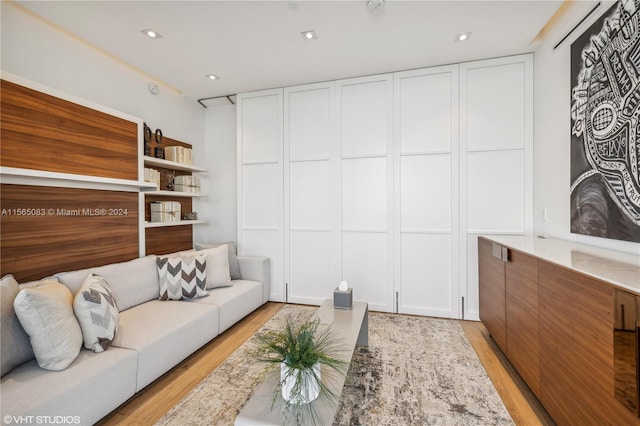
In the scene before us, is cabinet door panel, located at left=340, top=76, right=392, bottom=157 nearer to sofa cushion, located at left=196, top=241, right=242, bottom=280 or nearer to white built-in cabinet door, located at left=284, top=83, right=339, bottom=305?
white built-in cabinet door, located at left=284, top=83, right=339, bottom=305

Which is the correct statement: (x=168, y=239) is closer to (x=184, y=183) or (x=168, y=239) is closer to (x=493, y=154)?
(x=184, y=183)

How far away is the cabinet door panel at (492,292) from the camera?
2160 mm

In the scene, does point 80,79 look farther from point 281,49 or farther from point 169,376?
point 169,376

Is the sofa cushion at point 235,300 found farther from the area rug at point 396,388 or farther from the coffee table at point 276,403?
the coffee table at point 276,403

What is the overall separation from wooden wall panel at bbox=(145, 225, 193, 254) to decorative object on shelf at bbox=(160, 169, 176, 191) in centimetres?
51

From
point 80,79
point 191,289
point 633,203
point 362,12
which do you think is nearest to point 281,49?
point 362,12

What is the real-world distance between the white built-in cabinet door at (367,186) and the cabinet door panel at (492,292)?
922 mm

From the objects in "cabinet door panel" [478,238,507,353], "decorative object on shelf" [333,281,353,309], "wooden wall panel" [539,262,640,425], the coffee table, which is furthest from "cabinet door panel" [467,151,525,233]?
the coffee table

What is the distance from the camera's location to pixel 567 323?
4.40 feet

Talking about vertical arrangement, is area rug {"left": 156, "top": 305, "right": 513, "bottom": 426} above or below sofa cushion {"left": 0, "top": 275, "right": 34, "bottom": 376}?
below

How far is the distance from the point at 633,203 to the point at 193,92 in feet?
14.3

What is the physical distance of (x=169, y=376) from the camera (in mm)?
2023

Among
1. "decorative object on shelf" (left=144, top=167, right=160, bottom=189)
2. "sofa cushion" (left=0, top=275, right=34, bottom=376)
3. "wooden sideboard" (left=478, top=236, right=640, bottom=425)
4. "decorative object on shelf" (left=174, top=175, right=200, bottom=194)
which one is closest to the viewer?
"wooden sideboard" (left=478, top=236, right=640, bottom=425)

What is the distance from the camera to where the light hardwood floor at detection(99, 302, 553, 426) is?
5.32 feet
